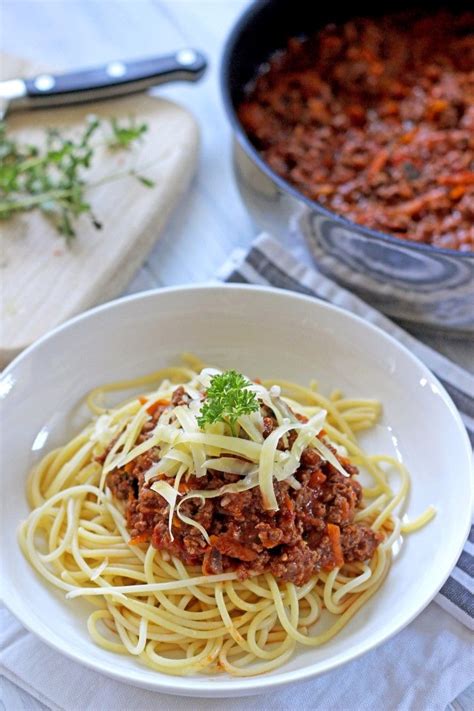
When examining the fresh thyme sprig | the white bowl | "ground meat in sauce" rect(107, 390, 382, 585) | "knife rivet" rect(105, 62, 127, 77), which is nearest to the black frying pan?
the white bowl

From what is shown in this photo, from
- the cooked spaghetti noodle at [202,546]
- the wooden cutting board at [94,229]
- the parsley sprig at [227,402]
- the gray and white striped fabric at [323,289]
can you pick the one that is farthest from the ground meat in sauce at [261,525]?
the wooden cutting board at [94,229]

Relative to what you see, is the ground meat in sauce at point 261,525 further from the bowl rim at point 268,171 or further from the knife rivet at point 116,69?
the knife rivet at point 116,69

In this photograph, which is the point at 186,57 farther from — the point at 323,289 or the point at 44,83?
the point at 323,289

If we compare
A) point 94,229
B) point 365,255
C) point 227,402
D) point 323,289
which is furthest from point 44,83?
point 227,402

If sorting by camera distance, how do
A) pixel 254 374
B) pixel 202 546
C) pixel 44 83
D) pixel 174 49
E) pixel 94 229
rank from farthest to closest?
1. pixel 174 49
2. pixel 44 83
3. pixel 94 229
4. pixel 254 374
5. pixel 202 546

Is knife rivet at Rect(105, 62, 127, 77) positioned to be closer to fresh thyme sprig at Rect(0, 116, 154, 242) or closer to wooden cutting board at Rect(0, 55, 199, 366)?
wooden cutting board at Rect(0, 55, 199, 366)

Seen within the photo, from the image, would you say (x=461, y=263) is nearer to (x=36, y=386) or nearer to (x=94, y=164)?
(x=36, y=386)
